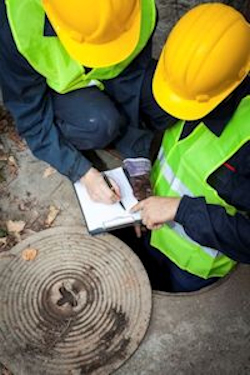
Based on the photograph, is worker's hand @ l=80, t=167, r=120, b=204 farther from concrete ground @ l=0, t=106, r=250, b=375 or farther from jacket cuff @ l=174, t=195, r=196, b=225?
jacket cuff @ l=174, t=195, r=196, b=225

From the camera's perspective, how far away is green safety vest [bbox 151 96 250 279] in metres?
1.98

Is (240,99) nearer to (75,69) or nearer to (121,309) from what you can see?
(75,69)

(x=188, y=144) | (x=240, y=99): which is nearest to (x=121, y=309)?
(x=188, y=144)

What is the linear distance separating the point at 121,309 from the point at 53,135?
88cm

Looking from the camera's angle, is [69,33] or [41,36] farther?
[41,36]

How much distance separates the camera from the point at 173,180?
90.2 inches

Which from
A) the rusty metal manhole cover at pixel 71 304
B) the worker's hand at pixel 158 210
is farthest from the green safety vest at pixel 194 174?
the rusty metal manhole cover at pixel 71 304

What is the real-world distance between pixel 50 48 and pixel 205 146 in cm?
80

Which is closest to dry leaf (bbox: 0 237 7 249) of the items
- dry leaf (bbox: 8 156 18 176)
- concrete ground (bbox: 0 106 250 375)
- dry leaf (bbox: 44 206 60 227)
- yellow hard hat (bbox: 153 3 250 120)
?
concrete ground (bbox: 0 106 250 375)

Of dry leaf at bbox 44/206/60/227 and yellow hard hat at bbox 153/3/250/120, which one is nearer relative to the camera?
yellow hard hat at bbox 153/3/250/120

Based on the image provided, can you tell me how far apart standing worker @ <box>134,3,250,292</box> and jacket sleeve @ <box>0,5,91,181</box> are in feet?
1.43

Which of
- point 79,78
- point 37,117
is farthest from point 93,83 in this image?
point 37,117

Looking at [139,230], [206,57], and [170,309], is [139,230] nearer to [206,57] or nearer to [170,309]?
[170,309]

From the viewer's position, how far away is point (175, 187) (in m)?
2.28
